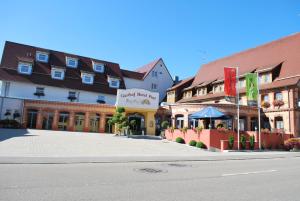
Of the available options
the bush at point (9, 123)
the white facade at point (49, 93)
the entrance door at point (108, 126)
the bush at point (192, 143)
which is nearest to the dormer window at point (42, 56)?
the white facade at point (49, 93)

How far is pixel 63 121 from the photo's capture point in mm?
35906

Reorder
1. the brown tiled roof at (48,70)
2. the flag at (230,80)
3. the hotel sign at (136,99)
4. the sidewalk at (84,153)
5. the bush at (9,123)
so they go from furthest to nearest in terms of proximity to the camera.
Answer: the brown tiled roof at (48,70) < the hotel sign at (136,99) < the bush at (9,123) < the flag at (230,80) < the sidewalk at (84,153)

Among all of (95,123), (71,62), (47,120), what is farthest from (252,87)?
(71,62)

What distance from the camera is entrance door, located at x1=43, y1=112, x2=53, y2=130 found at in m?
34.9

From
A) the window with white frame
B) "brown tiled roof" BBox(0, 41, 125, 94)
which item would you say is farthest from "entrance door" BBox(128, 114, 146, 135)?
the window with white frame

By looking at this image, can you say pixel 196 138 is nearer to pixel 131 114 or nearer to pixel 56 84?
pixel 131 114

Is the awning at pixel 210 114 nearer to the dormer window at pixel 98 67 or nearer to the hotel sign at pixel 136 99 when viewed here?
the hotel sign at pixel 136 99

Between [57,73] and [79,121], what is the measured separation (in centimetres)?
893

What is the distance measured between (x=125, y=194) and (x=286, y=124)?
3118cm

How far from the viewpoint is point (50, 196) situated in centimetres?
596

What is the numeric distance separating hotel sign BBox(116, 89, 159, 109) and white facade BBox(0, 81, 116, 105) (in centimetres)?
878

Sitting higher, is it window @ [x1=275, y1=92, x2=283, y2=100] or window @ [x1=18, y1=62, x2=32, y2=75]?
window @ [x1=18, y1=62, x2=32, y2=75]

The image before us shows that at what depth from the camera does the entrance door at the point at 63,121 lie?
3566 centimetres

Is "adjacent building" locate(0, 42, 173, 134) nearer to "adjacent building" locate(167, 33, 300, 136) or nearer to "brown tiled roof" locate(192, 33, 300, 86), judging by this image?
"adjacent building" locate(167, 33, 300, 136)
